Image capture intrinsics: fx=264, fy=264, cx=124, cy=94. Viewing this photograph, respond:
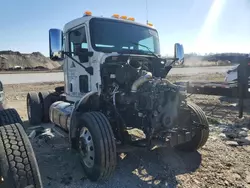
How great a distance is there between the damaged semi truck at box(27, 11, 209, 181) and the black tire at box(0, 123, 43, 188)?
1.01 metres

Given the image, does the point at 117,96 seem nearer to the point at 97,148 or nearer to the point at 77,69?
the point at 97,148

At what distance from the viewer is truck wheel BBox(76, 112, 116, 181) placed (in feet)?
11.4

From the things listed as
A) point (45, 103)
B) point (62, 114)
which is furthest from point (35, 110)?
point (62, 114)

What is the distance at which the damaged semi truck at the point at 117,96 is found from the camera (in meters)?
3.74

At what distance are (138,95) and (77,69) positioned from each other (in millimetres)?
1900

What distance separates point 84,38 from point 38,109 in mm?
2985

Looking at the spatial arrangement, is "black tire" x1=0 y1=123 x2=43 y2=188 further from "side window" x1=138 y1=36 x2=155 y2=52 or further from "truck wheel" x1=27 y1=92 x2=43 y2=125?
"truck wheel" x1=27 y1=92 x2=43 y2=125

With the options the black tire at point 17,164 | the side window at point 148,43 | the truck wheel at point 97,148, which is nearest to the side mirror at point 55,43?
the side window at point 148,43

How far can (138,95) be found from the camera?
3.93 meters

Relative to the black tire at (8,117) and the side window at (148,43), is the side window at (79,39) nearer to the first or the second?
the side window at (148,43)

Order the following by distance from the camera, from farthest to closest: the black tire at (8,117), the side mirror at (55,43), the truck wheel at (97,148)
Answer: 1. the side mirror at (55,43)
2. the black tire at (8,117)
3. the truck wheel at (97,148)

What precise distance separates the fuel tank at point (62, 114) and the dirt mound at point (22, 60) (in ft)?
168

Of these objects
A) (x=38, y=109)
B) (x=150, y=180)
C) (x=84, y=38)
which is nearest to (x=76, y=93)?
(x=84, y=38)

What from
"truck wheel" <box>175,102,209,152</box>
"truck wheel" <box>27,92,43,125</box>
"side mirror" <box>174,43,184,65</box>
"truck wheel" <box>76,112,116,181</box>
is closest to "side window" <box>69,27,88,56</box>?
"truck wheel" <box>76,112,116,181</box>
